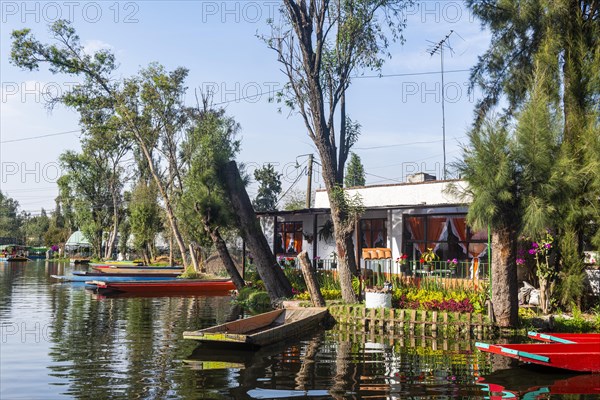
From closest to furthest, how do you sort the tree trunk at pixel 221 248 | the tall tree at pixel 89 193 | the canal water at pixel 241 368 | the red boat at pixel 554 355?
1. the canal water at pixel 241 368
2. the red boat at pixel 554 355
3. the tree trunk at pixel 221 248
4. the tall tree at pixel 89 193

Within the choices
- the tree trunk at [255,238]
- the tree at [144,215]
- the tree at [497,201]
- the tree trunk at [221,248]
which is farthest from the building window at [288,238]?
the tree at [144,215]

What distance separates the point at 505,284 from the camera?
51.5 feet

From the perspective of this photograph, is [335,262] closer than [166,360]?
No

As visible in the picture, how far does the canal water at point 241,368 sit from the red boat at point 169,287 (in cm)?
1041

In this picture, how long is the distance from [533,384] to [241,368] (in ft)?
18.2

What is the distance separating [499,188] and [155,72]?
29.2 metres

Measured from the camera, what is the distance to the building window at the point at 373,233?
81.6 feet

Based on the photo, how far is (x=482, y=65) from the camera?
2256cm

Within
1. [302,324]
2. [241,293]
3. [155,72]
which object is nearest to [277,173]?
[155,72]

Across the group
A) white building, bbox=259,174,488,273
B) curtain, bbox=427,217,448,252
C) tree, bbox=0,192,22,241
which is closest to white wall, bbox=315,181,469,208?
white building, bbox=259,174,488,273

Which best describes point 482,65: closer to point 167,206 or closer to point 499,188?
point 499,188

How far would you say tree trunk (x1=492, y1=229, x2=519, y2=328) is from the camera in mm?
15633

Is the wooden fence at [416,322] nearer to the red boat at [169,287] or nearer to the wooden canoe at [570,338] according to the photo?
the wooden canoe at [570,338]

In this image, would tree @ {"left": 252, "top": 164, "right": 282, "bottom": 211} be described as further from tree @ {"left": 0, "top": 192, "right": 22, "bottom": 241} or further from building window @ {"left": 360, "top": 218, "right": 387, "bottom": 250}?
tree @ {"left": 0, "top": 192, "right": 22, "bottom": 241}
